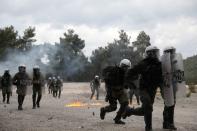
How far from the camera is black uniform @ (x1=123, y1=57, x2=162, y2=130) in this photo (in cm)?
1165

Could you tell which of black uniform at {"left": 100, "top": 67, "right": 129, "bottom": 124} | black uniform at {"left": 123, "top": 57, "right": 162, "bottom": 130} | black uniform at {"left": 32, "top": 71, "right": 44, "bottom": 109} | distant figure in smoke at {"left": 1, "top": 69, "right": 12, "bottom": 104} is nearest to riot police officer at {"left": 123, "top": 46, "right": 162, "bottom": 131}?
black uniform at {"left": 123, "top": 57, "right": 162, "bottom": 130}

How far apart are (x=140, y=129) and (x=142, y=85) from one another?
1.42 meters

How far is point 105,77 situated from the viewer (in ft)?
46.6

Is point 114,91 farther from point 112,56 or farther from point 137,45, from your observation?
point 137,45

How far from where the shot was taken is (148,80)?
11.7 m

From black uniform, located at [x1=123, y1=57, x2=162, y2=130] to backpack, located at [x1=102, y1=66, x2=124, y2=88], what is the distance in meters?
2.05

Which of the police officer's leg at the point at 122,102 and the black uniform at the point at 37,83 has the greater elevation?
the black uniform at the point at 37,83

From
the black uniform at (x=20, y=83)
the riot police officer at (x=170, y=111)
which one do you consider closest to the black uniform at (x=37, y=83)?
the black uniform at (x=20, y=83)

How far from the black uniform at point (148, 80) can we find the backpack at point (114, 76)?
205 centimetres

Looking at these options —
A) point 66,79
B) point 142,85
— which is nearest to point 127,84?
point 142,85

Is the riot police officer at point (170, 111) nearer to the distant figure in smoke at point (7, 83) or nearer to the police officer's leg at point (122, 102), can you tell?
the police officer's leg at point (122, 102)

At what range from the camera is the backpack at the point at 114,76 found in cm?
1391

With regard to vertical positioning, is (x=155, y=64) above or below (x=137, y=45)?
below

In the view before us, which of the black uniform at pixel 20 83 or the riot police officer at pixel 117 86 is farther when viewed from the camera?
the black uniform at pixel 20 83
